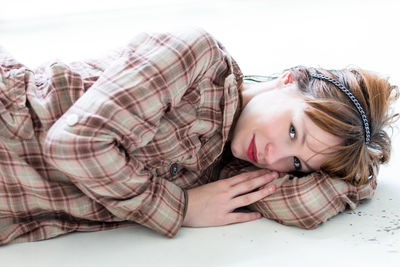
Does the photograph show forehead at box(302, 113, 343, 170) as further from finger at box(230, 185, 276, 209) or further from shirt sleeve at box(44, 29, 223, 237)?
shirt sleeve at box(44, 29, 223, 237)

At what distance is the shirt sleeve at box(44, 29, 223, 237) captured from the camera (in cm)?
113

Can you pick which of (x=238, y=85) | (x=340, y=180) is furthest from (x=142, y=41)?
(x=340, y=180)

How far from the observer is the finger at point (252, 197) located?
135cm

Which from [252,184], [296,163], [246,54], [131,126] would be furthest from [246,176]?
[246,54]

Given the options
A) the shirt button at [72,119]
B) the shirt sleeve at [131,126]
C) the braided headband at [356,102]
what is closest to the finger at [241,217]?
the shirt sleeve at [131,126]

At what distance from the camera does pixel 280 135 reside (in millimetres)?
1288

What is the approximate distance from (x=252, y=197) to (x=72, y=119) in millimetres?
512

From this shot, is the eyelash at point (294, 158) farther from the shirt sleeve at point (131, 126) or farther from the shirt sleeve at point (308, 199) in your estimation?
the shirt sleeve at point (131, 126)

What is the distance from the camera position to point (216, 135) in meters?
1.40

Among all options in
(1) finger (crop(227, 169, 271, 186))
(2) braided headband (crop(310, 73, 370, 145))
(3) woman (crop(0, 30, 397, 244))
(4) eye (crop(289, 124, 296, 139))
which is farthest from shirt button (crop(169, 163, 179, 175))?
(2) braided headband (crop(310, 73, 370, 145))

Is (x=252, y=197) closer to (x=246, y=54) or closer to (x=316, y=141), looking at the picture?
(x=316, y=141)

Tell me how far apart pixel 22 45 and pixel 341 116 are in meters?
1.75

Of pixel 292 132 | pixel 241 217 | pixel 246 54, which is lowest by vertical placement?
pixel 241 217

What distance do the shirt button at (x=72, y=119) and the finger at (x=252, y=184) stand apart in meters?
0.46
